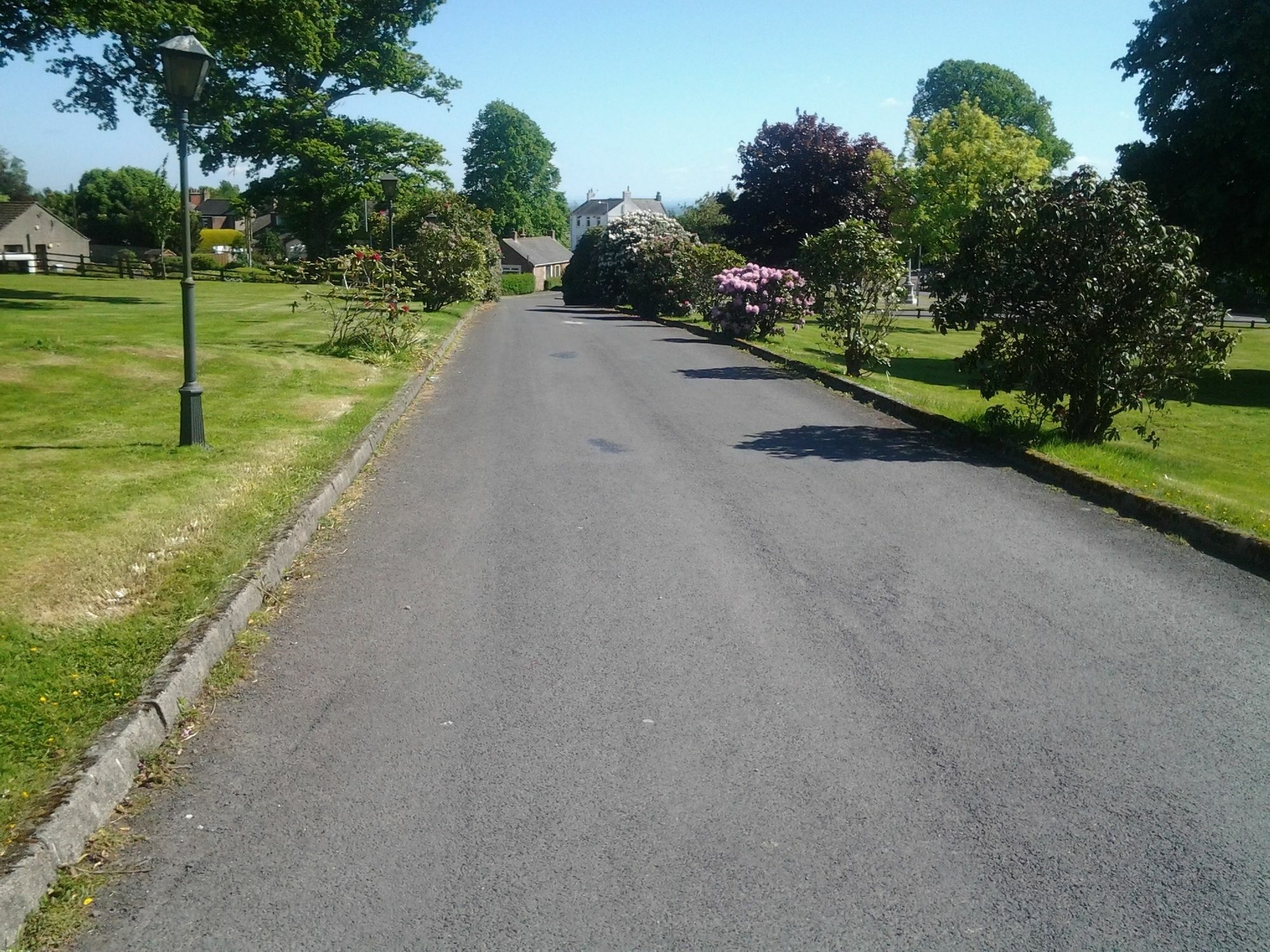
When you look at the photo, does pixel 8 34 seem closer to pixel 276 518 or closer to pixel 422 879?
pixel 276 518

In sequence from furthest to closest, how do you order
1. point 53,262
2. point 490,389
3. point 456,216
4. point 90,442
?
point 53,262 → point 456,216 → point 490,389 → point 90,442

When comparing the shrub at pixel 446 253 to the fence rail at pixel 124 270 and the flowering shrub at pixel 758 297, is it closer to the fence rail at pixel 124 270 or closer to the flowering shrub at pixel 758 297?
the flowering shrub at pixel 758 297

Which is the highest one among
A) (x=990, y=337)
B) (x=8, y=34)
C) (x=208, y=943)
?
(x=8, y=34)

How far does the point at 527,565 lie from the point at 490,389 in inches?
369

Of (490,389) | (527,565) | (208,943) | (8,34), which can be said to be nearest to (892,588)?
(527,565)

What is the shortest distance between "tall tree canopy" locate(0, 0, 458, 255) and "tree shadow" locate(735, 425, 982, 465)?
71.2ft

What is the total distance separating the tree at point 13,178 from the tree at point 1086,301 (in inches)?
4619

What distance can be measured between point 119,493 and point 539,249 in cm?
9516

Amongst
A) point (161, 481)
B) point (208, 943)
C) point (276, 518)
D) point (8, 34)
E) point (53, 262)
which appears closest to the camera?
point (208, 943)

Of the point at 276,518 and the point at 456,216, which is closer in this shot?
the point at 276,518

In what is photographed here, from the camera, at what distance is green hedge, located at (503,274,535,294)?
79.9 metres

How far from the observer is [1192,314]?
10.5m

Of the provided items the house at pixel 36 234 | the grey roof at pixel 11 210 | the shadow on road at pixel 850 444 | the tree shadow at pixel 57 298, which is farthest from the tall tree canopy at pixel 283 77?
the grey roof at pixel 11 210

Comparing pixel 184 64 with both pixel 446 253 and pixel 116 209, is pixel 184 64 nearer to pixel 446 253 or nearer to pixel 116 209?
pixel 446 253
